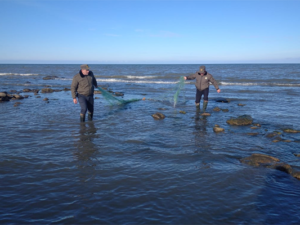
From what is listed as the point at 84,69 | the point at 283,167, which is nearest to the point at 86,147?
the point at 84,69

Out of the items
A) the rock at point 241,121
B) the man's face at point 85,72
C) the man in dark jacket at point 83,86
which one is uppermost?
the man's face at point 85,72

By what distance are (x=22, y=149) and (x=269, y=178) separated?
5745 millimetres

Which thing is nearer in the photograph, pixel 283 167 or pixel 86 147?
pixel 283 167

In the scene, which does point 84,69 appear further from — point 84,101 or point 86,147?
point 86,147

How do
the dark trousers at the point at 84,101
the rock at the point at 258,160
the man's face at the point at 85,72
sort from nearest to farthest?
the rock at the point at 258,160 → the man's face at the point at 85,72 → the dark trousers at the point at 84,101

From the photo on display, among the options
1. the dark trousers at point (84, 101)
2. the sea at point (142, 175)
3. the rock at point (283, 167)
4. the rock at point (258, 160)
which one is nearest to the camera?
the sea at point (142, 175)

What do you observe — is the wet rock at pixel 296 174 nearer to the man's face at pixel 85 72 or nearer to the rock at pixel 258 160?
the rock at pixel 258 160

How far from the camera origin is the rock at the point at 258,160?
5652mm

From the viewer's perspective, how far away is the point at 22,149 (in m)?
6.41

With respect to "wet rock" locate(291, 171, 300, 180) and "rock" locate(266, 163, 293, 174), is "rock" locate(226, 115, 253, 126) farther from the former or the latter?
"wet rock" locate(291, 171, 300, 180)

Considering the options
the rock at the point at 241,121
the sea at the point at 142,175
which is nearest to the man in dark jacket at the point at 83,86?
the sea at the point at 142,175

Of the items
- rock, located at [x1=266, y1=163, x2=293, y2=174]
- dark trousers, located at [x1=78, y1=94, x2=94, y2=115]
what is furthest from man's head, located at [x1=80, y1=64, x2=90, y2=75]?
rock, located at [x1=266, y1=163, x2=293, y2=174]

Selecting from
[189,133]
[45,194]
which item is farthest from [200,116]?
[45,194]

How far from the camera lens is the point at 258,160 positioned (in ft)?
18.8
